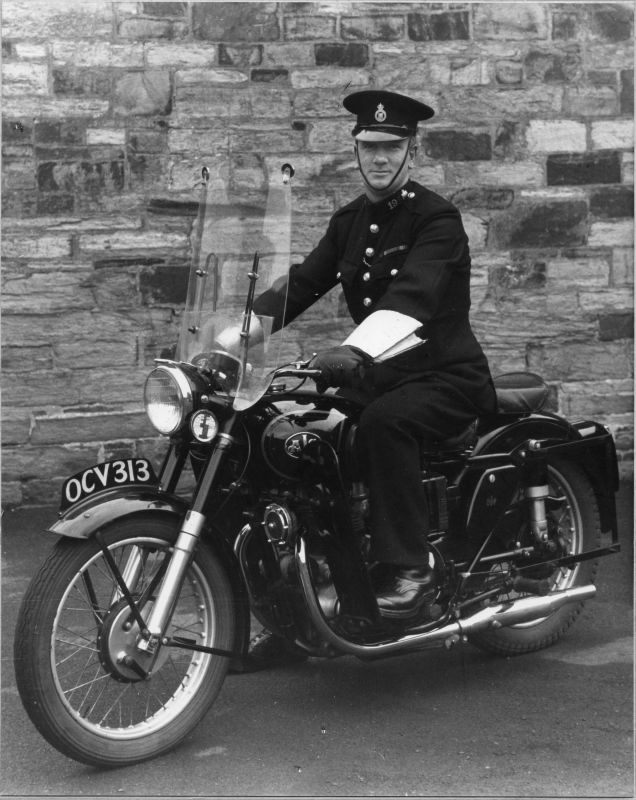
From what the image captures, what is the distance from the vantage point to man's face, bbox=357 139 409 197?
13.2 ft

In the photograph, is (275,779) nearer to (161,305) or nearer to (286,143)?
(161,305)

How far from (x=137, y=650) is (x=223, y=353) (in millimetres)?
911

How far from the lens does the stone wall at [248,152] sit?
21.7 feet

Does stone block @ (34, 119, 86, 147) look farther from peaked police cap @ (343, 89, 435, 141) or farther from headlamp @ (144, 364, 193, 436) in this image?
headlamp @ (144, 364, 193, 436)

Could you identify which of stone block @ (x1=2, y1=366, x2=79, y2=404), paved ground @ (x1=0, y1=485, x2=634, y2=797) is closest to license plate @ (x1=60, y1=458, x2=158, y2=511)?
paved ground @ (x1=0, y1=485, x2=634, y2=797)

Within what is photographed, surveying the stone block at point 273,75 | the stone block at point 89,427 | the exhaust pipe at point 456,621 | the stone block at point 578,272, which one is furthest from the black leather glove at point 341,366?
the stone block at point 578,272

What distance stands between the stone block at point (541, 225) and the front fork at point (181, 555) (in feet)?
13.0

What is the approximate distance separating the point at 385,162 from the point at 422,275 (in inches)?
17.6

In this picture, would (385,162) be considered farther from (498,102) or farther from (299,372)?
(498,102)

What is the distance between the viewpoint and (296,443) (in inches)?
146

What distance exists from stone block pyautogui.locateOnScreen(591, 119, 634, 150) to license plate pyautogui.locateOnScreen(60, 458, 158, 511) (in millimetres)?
4527

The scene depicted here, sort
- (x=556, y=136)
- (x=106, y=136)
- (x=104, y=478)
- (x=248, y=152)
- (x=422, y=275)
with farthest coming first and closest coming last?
(x=556, y=136) → (x=106, y=136) → (x=248, y=152) → (x=422, y=275) → (x=104, y=478)

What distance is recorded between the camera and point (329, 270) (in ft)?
14.2

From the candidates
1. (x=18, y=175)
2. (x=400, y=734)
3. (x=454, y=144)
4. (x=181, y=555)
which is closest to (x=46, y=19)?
(x=18, y=175)
